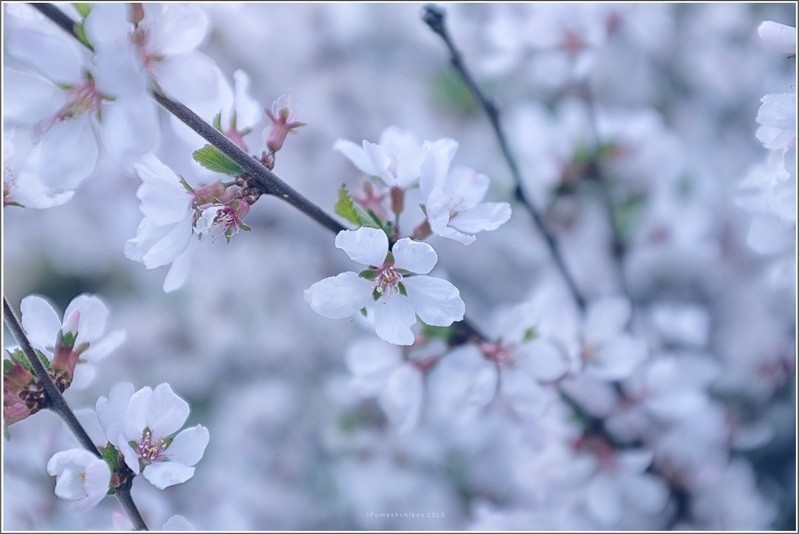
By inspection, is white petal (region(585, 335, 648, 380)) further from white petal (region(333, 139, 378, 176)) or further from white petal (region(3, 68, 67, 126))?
white petal (region(3, 68, 67, 126))

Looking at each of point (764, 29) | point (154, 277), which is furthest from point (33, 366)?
point (154, 277)

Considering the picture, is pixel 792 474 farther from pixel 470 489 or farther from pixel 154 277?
pixel 154 277

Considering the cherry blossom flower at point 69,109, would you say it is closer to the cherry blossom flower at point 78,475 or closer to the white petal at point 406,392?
the cherry blossom flower at point 78,475

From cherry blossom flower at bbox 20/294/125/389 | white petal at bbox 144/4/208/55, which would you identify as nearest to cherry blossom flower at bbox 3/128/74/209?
cherry blossom flower at bbox 20/294/125/389

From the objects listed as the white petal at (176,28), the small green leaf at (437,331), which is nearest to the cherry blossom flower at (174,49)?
the white petal at (176,28)

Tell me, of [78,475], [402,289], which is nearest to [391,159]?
[402,289]

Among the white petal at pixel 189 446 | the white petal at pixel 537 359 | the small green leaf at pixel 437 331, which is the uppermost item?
the white petal at pixel 189 446
